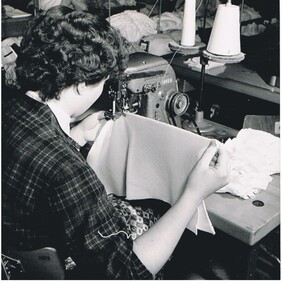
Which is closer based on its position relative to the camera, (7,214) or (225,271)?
(7,214)

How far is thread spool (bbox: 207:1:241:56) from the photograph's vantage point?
1.84 m

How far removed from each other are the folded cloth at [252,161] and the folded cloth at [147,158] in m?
0.16

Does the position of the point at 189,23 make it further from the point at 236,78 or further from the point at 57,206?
the point at 57,206

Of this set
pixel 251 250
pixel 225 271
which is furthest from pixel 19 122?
pixel 225 271

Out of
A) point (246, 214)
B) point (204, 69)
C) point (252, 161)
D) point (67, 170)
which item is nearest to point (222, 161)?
point (246, 214)

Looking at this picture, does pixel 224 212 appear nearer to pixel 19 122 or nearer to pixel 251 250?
pixel 251 250

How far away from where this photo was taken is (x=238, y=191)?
1394 millimetres

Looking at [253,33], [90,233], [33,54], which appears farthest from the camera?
[253,33]

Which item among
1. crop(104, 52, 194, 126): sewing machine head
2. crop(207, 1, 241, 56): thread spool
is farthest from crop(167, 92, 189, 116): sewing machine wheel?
crop(207, 1, 241, 56): thread spool

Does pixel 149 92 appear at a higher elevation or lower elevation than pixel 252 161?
higher

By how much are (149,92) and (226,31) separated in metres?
0.46

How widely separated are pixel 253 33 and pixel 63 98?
362cm

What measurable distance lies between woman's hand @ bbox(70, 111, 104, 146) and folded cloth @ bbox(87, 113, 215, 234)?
62 mm

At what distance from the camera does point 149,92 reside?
1834 mm
